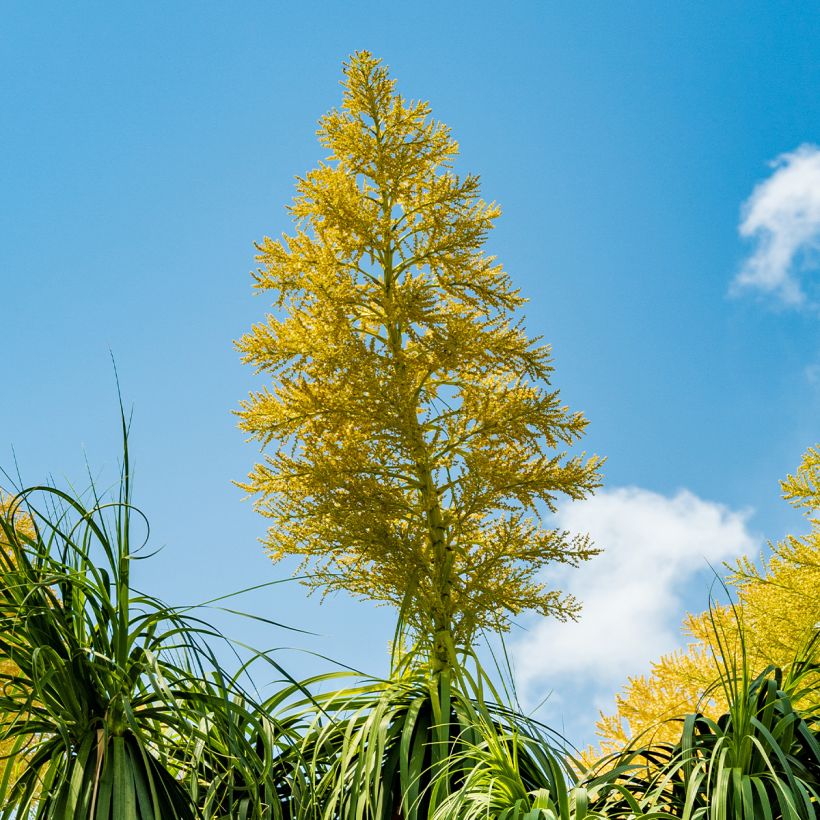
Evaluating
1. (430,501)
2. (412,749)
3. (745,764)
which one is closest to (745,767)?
(745,764)

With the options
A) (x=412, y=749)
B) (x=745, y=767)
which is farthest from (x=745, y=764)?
(x=412, y=749)

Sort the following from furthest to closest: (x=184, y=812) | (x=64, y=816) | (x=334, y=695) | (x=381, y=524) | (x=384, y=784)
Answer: (x=381, y=524), (x=334, y=695), (x=384, y=784), (x=184, y=812), (x=64, y=816)

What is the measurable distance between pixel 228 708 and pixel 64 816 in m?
0.71

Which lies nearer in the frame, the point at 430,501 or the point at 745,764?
the point at 745,764

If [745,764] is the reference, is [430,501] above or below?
above

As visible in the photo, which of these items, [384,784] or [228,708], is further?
[384,784]

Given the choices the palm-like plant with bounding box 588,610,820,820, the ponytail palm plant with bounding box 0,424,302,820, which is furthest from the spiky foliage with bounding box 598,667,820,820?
the ponytail palm plant with bounding box 0,424,302,820

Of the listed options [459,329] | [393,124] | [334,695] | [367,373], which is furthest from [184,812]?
[393,124]

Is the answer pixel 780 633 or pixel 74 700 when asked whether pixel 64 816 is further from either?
pixel 780 633

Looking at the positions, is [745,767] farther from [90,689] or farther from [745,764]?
[90,689]

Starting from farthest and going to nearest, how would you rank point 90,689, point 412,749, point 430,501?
1. point 430,501
2. point 412,749
3. point 90,689

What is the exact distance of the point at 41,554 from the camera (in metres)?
4.00

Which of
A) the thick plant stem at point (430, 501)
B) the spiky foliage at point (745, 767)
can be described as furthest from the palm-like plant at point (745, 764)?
the thick plant stem at point (430, 501)

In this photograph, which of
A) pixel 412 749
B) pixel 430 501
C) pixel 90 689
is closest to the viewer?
pixel 90 689
